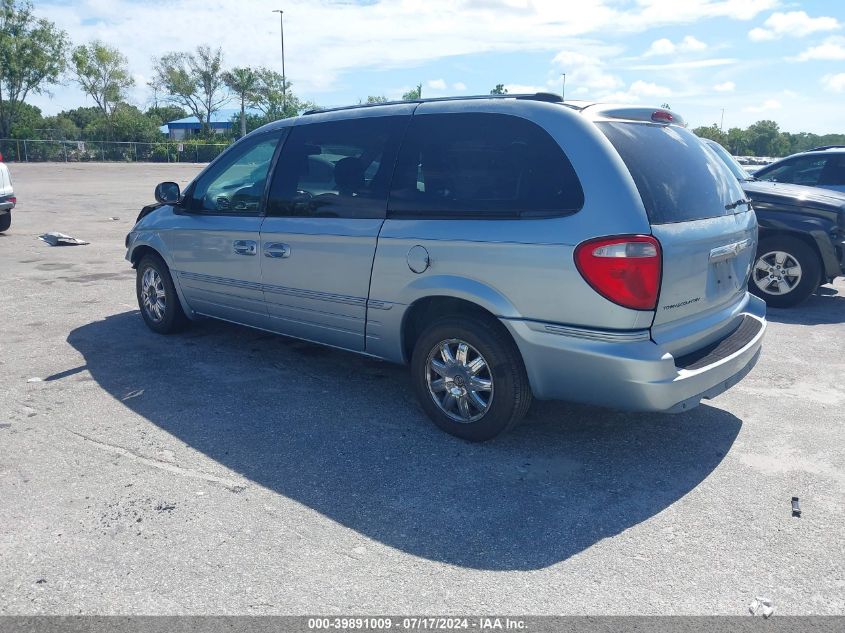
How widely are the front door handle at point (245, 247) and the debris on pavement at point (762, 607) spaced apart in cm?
388

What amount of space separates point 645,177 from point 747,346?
125 cm

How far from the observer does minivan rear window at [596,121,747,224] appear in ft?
12.1

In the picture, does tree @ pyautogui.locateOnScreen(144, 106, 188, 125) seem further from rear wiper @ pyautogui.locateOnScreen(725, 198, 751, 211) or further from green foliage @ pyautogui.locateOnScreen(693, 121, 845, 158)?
rear wiper @ pyautogui.locateOnScreen(725, 198, 751, 211)

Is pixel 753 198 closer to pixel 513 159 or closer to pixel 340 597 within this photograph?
pixel 513 159

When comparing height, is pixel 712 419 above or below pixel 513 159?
below

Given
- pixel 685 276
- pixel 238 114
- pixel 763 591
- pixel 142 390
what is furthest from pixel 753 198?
pixel 238 114

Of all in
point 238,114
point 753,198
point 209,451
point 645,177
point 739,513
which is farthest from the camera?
point 238,114

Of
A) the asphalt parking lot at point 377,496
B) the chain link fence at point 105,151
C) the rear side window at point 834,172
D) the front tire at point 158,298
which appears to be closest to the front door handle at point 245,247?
the asphalt parking lot at point 377,496

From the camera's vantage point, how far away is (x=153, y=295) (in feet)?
21.2

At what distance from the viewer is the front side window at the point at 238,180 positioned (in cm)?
533

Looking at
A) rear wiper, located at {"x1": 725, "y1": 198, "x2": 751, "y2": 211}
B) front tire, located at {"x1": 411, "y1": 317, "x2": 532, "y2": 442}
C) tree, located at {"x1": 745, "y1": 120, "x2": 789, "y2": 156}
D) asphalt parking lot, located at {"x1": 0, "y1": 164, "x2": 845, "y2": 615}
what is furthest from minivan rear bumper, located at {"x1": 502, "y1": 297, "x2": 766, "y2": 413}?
tree, located at {"x1": 745, "y1": 120, "x2": 789, "y2": 156}

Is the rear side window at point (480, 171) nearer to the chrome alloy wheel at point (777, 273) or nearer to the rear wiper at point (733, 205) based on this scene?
the rear wiper at point (733, 205)

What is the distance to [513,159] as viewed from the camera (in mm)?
3924

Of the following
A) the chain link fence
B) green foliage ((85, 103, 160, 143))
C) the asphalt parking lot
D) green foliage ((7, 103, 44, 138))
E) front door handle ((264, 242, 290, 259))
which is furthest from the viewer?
green foliage ((85, 103, 160, 143))
